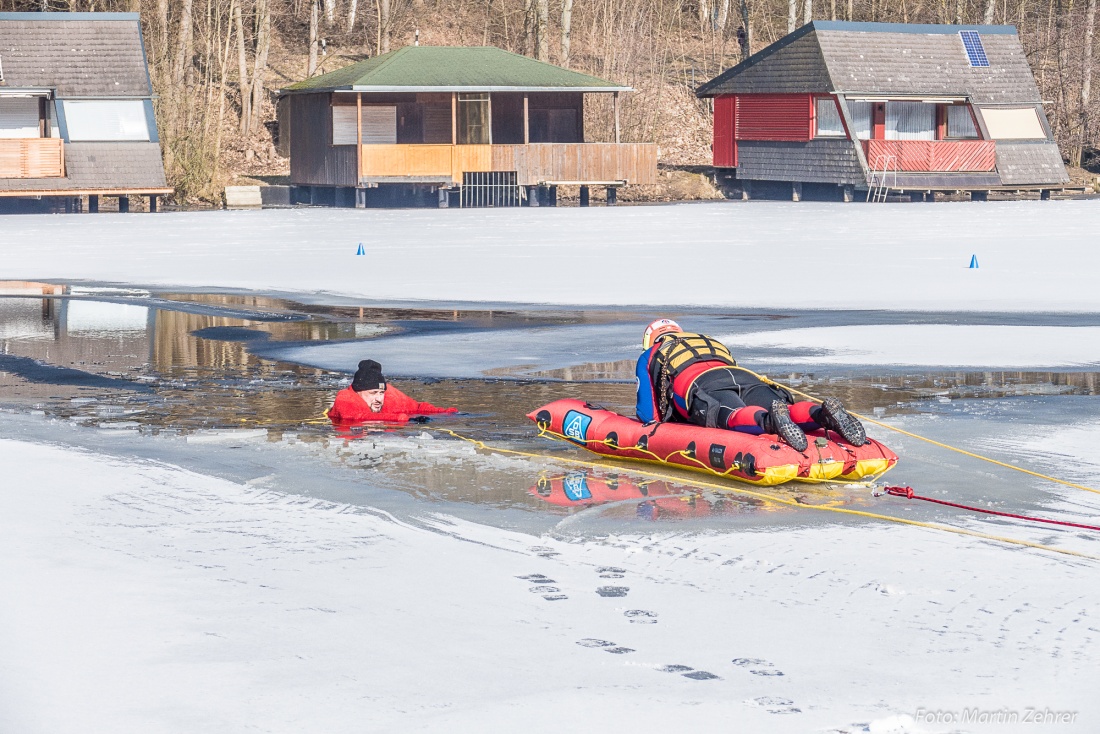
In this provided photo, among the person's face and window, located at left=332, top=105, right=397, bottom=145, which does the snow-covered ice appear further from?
window, located at left=332, top=105, right=397, bottom=145

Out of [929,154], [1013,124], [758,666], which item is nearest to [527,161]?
[929,154]

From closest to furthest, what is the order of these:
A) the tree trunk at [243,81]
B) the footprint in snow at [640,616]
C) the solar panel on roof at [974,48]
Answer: the footprint in snow at [640,616], the solar panel on roof at [974,48], the tree trunk at [243,81]

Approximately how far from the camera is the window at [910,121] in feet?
166

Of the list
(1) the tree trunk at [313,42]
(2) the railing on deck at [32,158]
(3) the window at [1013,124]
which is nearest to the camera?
(2) the railing on deck at [32,158]

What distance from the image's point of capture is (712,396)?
32.2 feet

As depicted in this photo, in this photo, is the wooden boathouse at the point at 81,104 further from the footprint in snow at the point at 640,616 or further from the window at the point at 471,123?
the footprint in snow at the point at 640,616

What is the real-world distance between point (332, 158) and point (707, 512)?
3928 cm

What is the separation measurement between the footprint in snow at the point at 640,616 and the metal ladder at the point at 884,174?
42952 mm

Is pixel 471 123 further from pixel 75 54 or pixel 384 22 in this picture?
pixel 384 22

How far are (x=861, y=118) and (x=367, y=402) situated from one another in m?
40.8

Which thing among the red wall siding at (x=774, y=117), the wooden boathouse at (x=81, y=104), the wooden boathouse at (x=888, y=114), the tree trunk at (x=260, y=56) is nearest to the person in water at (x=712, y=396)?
the wooden boathouse at (x=81, y=104)

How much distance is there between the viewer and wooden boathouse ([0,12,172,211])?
42.8 meters

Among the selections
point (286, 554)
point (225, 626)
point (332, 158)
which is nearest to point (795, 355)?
point (286, 554)

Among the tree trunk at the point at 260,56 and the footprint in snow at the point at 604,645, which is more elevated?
the tree trunk at the point at 260,56
